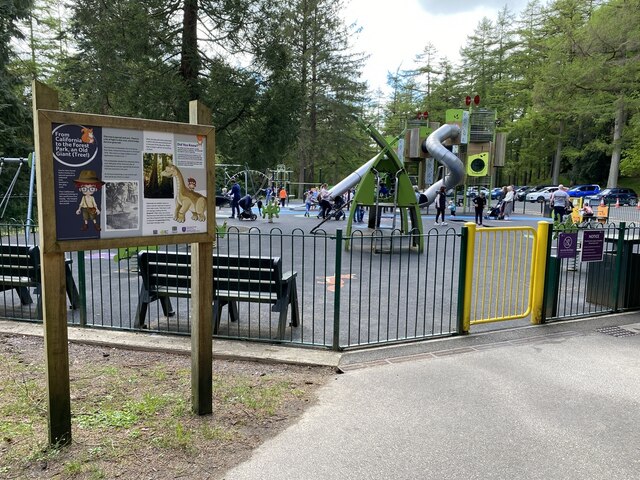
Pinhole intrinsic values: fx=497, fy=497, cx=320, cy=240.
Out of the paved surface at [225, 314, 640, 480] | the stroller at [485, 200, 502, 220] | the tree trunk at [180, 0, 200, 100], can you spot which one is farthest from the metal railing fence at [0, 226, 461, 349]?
the stroller at [485, 200, 502, 220]

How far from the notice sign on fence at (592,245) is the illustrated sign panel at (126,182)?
5.30 metres

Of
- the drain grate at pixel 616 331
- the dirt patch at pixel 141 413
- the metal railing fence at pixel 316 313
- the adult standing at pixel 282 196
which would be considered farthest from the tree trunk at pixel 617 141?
the dirt patch at pixel 141 413

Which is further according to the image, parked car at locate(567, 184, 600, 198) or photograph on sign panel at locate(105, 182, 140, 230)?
parked car at locate(567, 184, 600, 198)

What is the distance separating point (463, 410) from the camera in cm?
392

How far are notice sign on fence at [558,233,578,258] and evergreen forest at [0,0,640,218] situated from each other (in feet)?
20.6

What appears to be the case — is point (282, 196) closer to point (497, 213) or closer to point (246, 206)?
point (246, 206)

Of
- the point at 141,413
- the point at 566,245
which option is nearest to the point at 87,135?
the point at 141,413

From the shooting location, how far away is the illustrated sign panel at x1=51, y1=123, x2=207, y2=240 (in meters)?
2.99

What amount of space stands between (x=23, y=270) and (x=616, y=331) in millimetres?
7469

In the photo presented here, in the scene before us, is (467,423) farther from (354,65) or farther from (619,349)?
(354,65)

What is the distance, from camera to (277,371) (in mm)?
4738

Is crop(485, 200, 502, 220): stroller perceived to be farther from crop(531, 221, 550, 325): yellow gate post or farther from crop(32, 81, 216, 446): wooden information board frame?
crop(32, 81, 216, 446): wooden information board frame

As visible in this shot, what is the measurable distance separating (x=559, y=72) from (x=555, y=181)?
46.4 feet

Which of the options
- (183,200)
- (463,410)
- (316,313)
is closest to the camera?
(183,200)
